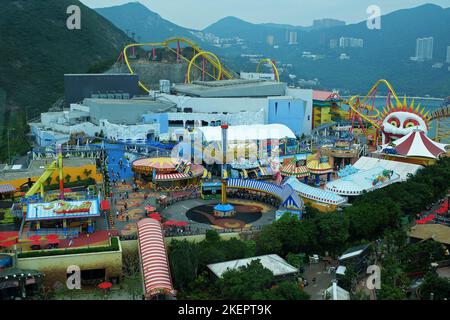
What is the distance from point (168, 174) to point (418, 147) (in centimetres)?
1916

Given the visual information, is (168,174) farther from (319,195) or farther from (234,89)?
(234,89)

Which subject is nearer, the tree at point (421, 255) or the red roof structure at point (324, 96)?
the tree at point (421, 255)

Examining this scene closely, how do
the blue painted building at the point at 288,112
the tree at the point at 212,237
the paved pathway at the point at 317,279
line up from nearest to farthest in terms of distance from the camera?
the paved pathway at the point at 317,279, the tree at the point at 212,237, the blue painted building at the point at 288,112

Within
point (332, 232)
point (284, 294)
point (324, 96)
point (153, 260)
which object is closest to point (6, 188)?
point (153, 260)

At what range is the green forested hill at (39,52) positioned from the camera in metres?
78.0

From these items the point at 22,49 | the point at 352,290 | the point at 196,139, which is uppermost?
the point at 22,49

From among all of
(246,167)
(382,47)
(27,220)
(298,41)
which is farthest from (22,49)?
(298,41)

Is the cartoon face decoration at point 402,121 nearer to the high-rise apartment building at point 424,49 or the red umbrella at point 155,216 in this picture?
the red umbrella at point 155,216

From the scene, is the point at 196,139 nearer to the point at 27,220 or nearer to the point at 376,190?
the point at 376,190

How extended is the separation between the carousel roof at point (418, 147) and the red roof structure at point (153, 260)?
23439 mm

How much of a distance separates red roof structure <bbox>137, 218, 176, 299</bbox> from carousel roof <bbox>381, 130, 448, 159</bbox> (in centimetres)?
2344

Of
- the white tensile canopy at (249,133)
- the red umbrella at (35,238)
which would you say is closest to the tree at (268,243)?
the red umbrella at (35,238)

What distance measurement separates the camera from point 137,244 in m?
25.9

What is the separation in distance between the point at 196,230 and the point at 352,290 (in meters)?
9.42
